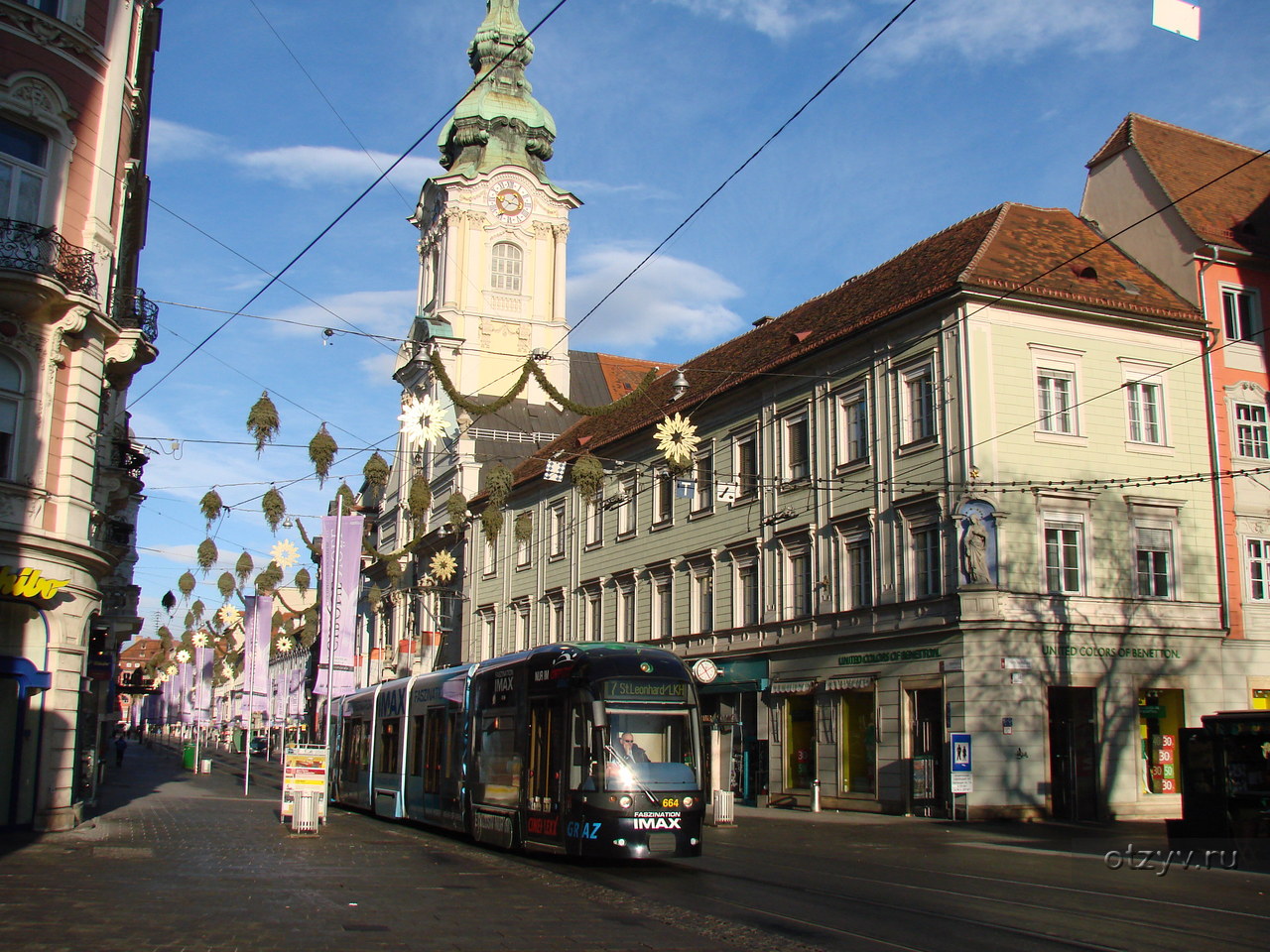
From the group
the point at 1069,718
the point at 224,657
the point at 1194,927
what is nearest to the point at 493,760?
the point at 1194,927

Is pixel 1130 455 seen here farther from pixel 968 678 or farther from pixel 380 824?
pixel 380 824

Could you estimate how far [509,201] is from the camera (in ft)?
218

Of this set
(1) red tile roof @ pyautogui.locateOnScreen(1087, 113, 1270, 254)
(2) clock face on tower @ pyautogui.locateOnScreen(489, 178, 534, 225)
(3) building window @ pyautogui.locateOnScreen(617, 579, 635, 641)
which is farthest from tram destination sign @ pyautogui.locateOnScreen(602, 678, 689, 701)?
(2) clock face on tower @ pyautogui.locateOnScreen(489, 178, 534, 225)

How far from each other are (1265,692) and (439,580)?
38.0 meters

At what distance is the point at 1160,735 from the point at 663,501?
17.5 m

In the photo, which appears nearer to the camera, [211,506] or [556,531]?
[211,506]

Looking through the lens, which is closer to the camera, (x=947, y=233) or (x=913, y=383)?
(x=913, y=383)

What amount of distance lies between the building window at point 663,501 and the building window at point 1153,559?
1539 centimetres

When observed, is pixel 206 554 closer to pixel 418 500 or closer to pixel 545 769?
pixel 418 500

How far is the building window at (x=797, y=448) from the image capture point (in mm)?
33656

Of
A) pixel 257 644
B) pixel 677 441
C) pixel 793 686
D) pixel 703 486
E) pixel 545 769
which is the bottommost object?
pixel 545 769

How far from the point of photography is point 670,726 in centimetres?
1722

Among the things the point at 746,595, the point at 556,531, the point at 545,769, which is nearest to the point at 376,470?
the point at 545,769

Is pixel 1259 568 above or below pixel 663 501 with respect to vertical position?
below
